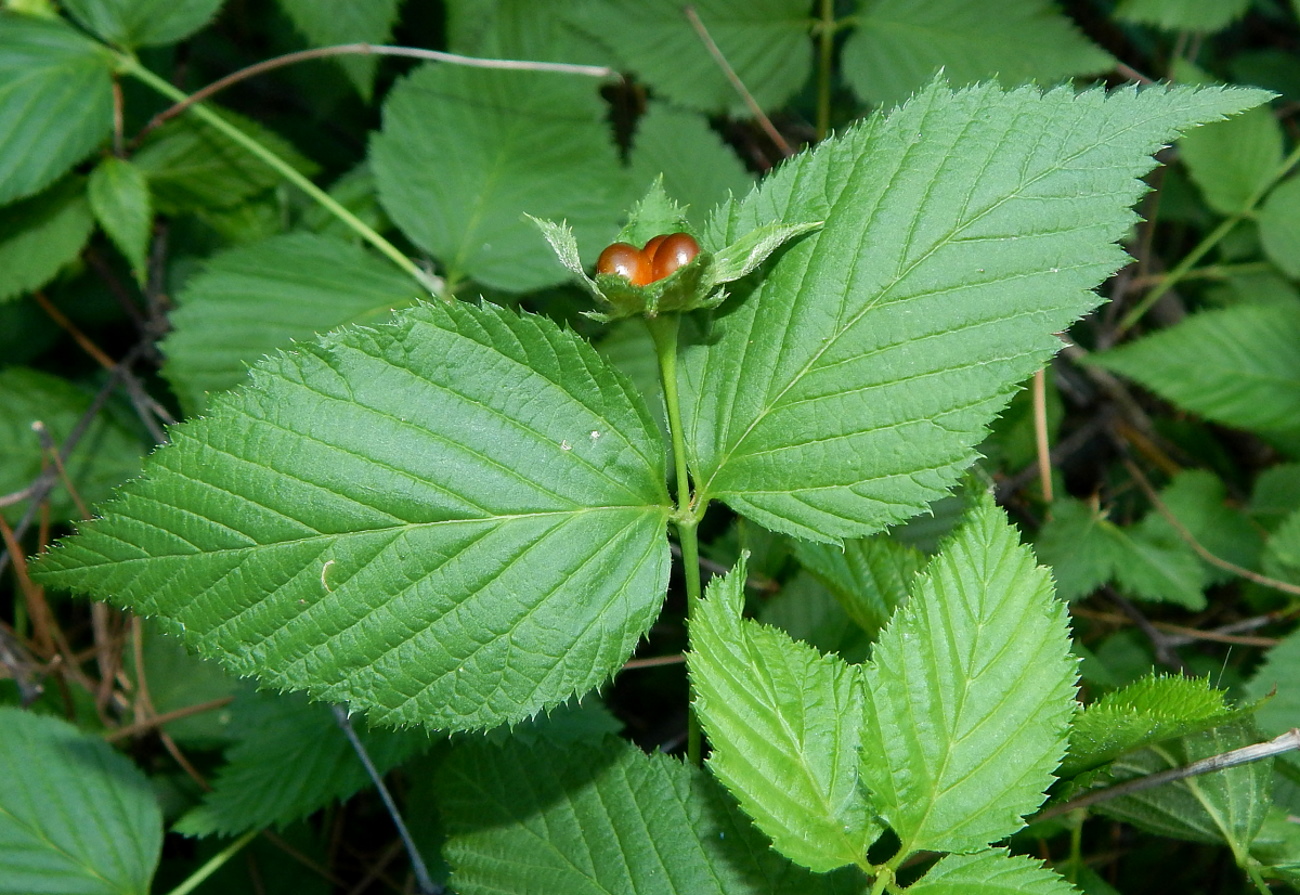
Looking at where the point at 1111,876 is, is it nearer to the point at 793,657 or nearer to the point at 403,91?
the point at 793,657

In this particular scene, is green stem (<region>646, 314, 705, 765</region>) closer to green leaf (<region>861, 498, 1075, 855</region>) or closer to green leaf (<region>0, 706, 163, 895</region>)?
green leaf (<region>861, 498, 1075, 855</region>)

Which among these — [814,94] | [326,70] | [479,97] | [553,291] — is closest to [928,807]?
[553,291]

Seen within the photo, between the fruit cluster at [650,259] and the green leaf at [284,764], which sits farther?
the green leaf at [284,764]

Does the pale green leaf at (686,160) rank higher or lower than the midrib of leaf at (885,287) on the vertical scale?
higher

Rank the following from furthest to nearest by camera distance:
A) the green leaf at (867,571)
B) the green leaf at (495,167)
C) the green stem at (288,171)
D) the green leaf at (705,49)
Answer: the green leaf at (705,49)
the green leaf at (495,167)
the green stem at (288,171)
the green leaf at (867,571)

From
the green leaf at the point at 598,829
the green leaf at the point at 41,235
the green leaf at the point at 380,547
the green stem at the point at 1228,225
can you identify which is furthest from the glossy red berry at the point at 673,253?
the green stem at the point at 1228,225

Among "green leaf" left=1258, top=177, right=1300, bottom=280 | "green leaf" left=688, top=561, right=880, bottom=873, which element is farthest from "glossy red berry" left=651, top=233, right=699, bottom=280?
"green leaf" left=1258, top=177, right=1300, bottom=280

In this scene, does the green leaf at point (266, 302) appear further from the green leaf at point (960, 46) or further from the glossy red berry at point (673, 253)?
the green leaf at point (960, 46)
